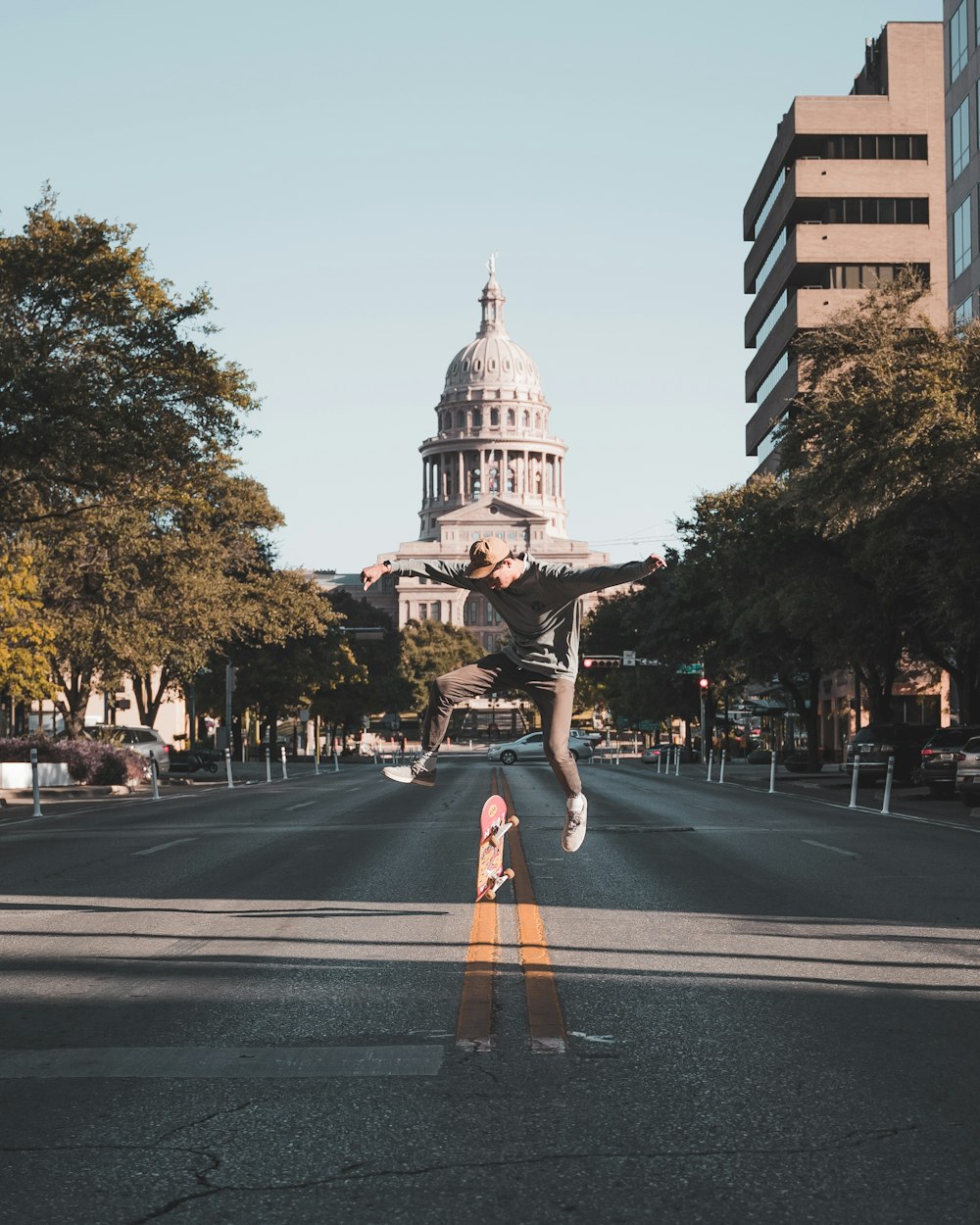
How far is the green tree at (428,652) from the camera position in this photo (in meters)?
129

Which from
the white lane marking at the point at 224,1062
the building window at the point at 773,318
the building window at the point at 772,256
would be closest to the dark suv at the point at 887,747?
the white lane marking at the point at 224,1062

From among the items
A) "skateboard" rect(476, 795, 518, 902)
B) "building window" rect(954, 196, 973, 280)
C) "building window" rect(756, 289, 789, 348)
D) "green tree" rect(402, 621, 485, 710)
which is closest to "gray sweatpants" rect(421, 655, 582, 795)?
"skateboard" rect(476, 795, 518, 902)

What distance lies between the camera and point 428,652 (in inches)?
5271

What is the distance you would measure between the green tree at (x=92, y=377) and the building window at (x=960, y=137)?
28.3 meters

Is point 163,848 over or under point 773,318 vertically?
under

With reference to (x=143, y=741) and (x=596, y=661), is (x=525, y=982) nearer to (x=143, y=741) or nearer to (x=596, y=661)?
(x=596, y=661)

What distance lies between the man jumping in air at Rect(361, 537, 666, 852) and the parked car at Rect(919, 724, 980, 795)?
25248 mm

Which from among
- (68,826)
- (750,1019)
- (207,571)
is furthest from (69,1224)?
(207,571)

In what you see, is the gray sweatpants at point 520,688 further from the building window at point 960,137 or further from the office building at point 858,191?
the office building at point 858,191

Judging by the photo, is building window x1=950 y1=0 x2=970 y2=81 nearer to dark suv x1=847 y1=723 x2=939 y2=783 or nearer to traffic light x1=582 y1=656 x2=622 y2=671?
traffic light x1=582 y1=656 x2=622 y2=671

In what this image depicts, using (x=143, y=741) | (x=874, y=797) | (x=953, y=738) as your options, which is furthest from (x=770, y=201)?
(x=953, y=738)

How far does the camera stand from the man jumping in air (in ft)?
28.9

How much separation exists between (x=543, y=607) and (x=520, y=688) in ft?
1.84

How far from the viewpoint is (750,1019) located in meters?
6.88
